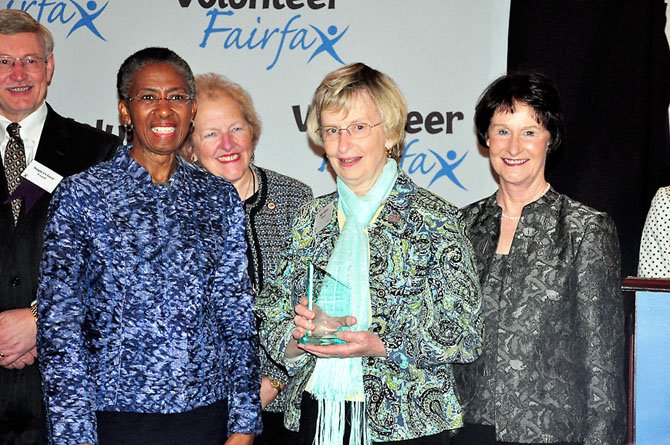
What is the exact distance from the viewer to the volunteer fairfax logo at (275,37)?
426 cm

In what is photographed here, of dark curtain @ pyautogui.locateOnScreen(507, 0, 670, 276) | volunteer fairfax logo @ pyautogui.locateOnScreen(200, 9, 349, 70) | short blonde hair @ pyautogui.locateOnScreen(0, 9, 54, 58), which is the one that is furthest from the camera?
volunteer fairfax logo @ pyautogui.locateOnScreen(200, 9, 349, 70)

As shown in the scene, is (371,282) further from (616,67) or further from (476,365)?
(616,67)

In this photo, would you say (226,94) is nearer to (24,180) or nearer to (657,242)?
(24,180)

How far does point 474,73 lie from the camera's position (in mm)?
4109

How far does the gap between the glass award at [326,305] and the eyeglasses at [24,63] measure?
1.53 meters

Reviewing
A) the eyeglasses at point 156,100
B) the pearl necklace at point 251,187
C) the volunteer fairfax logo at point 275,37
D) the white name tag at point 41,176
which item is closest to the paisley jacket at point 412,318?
the eyeglasses at point 156,100

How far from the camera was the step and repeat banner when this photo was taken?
413 cm

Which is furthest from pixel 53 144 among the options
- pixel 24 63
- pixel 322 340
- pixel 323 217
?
pixel 322 340

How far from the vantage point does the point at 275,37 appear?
4.31 m

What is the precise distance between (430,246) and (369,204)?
242mm

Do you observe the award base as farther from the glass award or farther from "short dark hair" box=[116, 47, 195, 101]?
"short dark hair" box=[116, 47, 195, 101]

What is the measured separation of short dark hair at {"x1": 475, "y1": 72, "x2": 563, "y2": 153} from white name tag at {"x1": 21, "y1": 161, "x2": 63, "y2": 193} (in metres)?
1.63

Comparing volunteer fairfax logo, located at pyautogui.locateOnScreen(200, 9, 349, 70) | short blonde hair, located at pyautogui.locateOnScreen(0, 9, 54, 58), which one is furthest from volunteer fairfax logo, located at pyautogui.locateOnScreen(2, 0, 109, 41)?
short blonde hair, located at pyautogui.locateOnScreen(0, 9, 54, 58)

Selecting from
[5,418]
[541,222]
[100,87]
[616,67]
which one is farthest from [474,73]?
[5,418]
